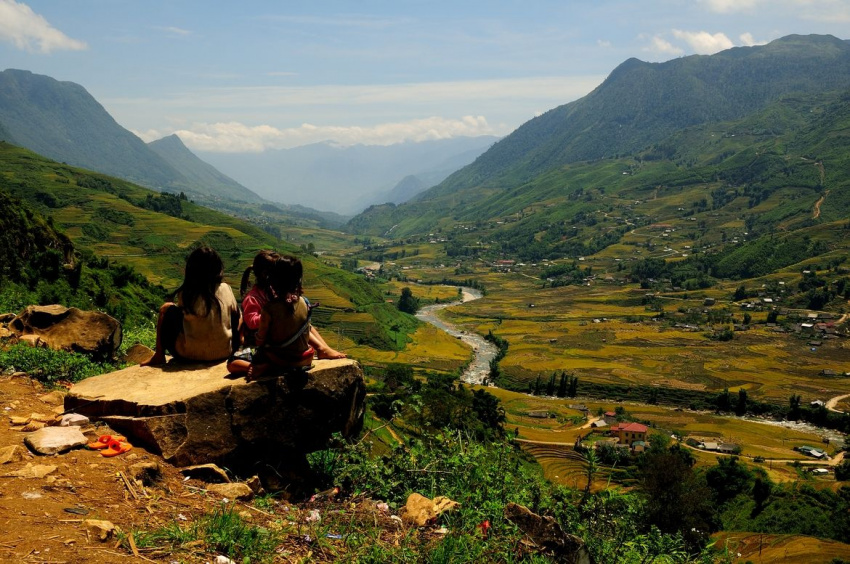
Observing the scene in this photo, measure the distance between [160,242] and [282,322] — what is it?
91.3 m

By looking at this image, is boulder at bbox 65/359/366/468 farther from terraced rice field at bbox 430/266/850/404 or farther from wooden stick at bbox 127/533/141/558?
terraced rice field at bbox 430/266/850/404

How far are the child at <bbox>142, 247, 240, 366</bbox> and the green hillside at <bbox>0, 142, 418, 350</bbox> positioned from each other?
69.7m

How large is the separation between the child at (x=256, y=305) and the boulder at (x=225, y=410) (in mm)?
232

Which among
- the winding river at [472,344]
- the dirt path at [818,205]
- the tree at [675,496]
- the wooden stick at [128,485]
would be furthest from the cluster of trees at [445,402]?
the dirt path at [818,205]

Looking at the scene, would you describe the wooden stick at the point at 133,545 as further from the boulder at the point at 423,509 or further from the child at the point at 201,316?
the child at the point at 201,316

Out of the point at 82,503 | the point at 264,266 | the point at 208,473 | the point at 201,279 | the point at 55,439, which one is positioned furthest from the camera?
the point at 201,279

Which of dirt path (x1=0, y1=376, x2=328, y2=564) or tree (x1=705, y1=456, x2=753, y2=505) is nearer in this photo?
dirt path (x1=0, y1=376, x2=328, y2=564)

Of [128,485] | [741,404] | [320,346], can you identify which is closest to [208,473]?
[128,485]

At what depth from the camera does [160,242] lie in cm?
8831

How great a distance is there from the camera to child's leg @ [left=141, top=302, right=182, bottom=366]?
8.07 m

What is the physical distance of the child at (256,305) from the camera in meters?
7.35

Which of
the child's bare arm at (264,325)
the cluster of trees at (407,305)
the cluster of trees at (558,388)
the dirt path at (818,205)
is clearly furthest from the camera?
the dirt path at (818,205)

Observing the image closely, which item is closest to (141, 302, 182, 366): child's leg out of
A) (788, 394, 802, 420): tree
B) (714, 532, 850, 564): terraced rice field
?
→ (714, 532, 850, 564): terraced rice field

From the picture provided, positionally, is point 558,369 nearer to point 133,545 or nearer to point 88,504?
point 88,504
